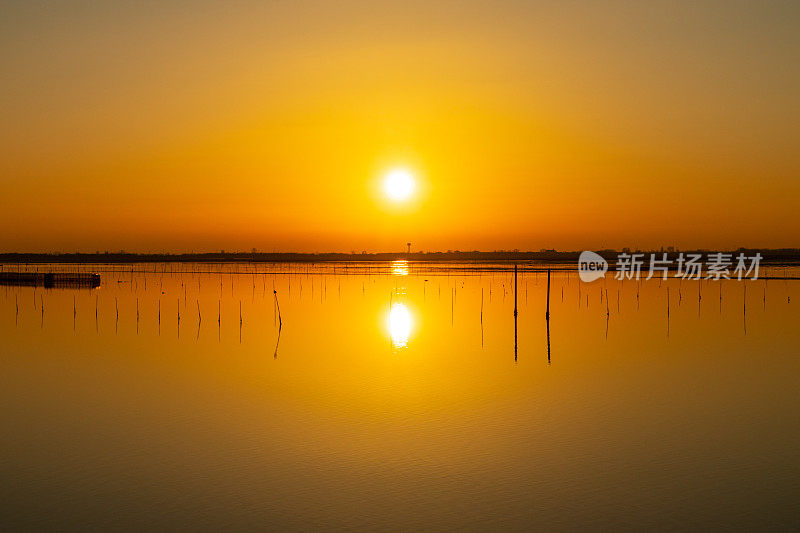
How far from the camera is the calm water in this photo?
34.2ft

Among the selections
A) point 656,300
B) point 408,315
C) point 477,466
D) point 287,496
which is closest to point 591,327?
point 408,315

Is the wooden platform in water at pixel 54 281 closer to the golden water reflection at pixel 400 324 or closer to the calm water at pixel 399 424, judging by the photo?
the calm water at pixel 399 424

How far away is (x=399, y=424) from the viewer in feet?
49.1

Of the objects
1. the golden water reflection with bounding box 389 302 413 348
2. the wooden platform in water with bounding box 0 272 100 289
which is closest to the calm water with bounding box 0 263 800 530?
the golden water reflection with bounding box 389 302 413 348

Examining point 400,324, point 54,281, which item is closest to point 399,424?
point 400,324

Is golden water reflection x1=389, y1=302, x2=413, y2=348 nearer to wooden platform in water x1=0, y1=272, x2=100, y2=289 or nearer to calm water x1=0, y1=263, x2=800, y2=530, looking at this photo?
calm water x1=0, y1=263, x2=800, y2=530

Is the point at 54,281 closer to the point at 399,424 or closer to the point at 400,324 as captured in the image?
the point at 400,324

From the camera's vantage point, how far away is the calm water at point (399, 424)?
10438 mm

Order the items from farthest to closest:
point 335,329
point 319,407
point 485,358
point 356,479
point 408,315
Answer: point 408,315 → point 335,329 → point 485,358 → point 319,407 → point 356,479

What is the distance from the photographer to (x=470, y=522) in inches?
388

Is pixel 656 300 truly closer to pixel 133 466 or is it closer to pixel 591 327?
pixel 591 327

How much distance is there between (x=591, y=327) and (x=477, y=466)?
69.1ft

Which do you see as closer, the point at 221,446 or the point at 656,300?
the point at 221,446

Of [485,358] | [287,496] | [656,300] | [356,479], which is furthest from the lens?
[656,300]
